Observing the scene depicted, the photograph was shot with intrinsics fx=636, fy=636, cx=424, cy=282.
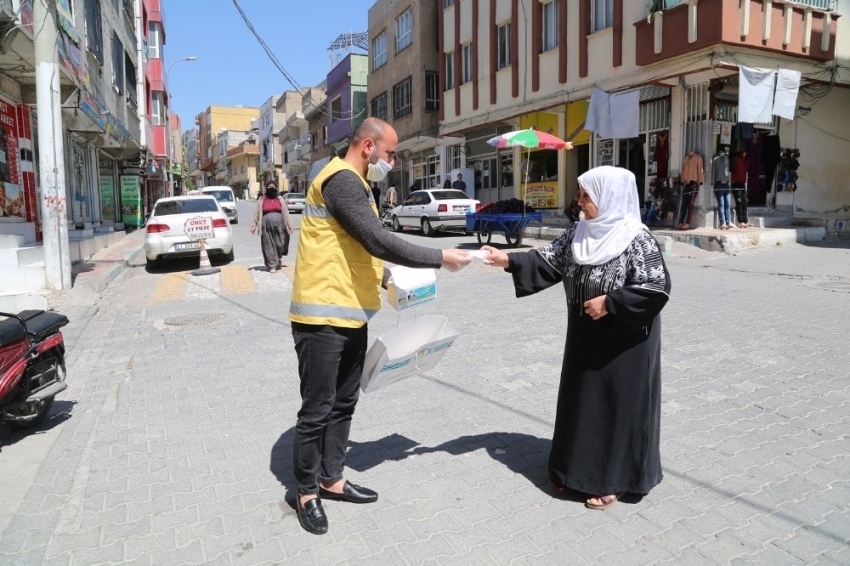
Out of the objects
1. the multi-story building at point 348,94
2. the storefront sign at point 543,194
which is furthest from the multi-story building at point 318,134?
the storefront sign at point 543,194

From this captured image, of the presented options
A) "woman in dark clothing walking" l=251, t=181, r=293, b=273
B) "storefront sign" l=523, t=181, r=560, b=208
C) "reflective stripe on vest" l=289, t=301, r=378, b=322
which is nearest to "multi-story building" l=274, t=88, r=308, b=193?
"storefront sign" l=523, t=181, r=560, b=208

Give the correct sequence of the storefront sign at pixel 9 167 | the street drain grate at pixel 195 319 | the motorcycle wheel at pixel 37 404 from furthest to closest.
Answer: the storefront sign at pixel 9 167
the street drain grate at pixel 195 319
the motorcycle wheel at pixel 37 404

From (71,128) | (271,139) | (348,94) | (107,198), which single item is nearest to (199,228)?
(71,128)

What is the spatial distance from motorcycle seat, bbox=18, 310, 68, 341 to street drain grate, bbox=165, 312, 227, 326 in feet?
11.2

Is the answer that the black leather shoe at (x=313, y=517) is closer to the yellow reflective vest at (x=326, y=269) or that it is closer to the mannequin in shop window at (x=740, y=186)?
the yellow reflective vest at (x=326, y=269)

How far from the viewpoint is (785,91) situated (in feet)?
48.8

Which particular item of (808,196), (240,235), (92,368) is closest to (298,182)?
(240,235)

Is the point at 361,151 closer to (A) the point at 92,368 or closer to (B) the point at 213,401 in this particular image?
(B) the point at 213,401

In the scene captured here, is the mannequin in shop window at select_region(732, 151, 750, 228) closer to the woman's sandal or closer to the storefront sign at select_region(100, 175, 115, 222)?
the woman's sandal

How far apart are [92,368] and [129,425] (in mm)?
1969

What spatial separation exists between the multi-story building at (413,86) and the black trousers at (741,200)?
12252 millimetres

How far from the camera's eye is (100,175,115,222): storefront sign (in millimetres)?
24578

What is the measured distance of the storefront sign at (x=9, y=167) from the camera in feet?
40.5

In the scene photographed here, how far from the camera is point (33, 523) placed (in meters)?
3.14
